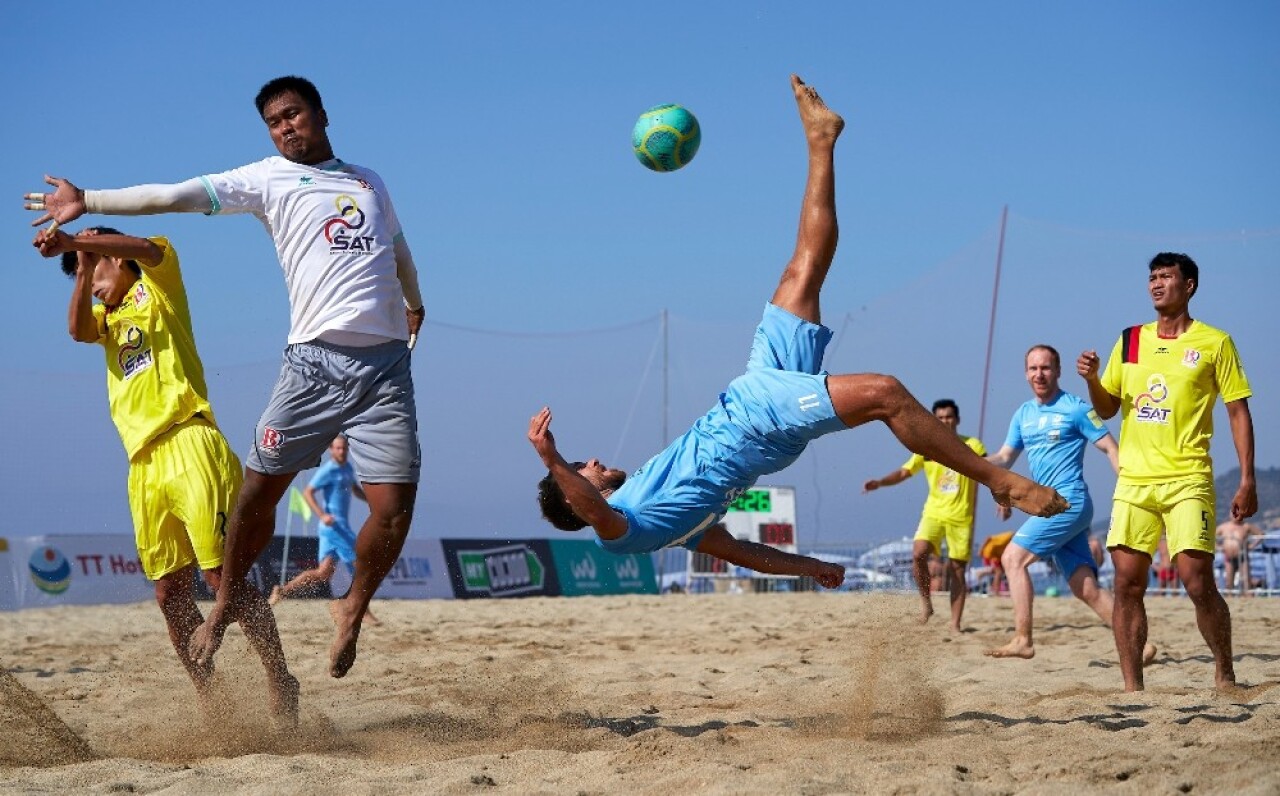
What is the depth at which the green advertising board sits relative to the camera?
19.7m

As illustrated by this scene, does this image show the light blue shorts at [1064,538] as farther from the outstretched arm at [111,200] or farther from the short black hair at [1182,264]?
the outstretched arm at [111,200]

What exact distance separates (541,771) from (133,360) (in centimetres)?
246

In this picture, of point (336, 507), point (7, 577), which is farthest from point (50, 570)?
point (336, 507)

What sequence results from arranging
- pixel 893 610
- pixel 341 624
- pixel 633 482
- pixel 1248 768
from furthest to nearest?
1. pixel 893 610
2. pixel 633 482
3. pixel 341 624
4. pixel 1248 768

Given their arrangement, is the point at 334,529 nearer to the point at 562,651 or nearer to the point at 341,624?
the point at 562,651

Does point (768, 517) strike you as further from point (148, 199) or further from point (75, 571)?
point (148, 199)

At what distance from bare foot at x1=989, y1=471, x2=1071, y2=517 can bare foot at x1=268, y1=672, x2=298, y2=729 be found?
267 cm

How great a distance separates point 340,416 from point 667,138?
2144 millimetres

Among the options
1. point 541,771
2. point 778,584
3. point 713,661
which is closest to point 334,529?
point 713,661

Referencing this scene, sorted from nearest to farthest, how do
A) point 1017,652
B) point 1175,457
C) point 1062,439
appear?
1. point 1175,457
2. point 1017,652
3. point 1062,439

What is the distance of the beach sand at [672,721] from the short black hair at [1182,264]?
184 cm

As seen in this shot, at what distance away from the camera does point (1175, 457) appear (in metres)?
5.90

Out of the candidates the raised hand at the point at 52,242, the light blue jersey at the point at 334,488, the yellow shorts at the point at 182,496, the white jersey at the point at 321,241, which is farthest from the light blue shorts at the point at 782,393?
the light blue jersey at the point at 334,488

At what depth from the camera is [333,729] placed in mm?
5000
